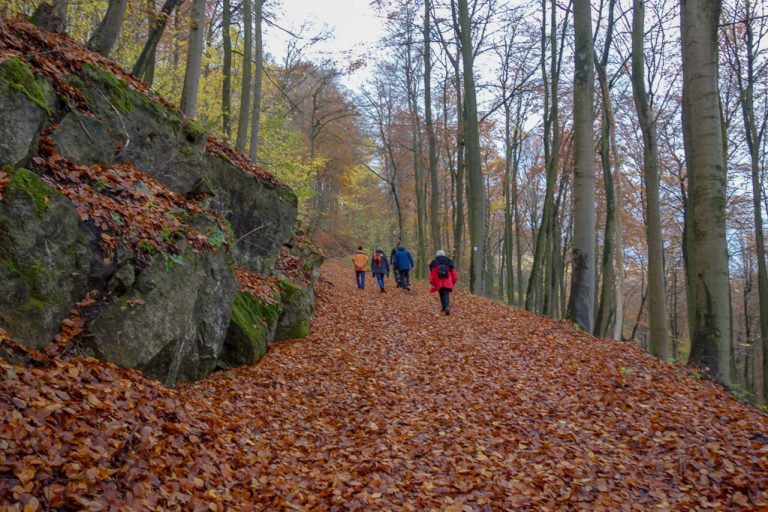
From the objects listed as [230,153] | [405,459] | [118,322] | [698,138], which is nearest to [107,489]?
[118,322]

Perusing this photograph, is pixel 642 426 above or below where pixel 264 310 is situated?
below

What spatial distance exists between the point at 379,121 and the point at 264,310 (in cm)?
2118

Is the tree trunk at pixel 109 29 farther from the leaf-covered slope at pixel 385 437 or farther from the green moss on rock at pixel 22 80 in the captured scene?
the leaf-covered slope at pixel 385 437

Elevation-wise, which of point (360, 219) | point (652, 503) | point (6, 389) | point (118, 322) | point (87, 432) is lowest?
point (652, 503)

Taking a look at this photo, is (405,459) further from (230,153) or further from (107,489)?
(230,153)

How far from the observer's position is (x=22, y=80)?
4.81 m

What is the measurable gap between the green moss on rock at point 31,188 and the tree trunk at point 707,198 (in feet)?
27.8

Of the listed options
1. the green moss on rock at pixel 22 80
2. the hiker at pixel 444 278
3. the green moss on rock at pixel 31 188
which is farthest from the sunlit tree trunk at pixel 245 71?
the green moss on rock at pixel 31 188

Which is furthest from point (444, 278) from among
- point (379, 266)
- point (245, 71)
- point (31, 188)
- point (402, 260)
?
point (245, 71)

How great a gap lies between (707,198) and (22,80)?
9.00 metres

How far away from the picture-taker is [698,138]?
6910 millimetres

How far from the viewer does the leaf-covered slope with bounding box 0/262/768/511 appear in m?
3.27

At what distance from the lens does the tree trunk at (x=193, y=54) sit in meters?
10.2

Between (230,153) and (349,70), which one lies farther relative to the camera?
(349,70)
